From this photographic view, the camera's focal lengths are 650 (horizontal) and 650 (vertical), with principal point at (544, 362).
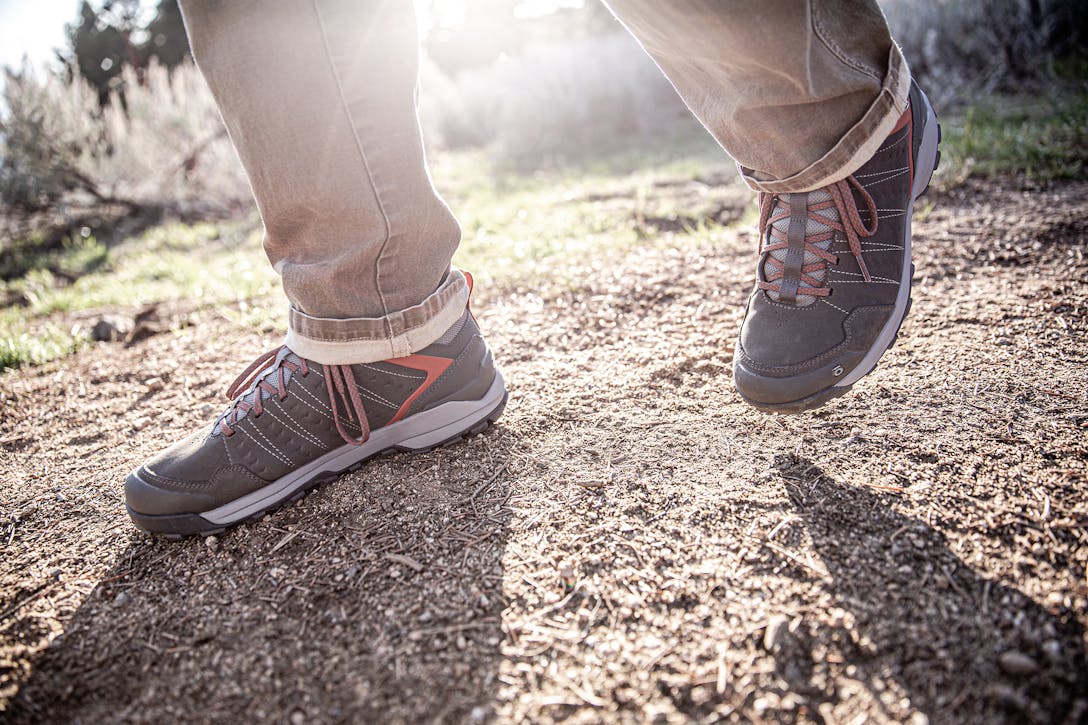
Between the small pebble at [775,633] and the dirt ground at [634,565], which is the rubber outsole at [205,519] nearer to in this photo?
the dirt ground at [634,565]

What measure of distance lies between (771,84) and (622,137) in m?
5.11

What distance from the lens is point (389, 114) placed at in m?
0.99

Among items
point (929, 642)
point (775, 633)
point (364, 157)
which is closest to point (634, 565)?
point (775, 633)

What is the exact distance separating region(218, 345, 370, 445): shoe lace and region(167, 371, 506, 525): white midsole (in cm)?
4

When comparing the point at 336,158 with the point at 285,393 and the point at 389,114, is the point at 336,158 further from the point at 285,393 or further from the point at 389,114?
the point at 285,393

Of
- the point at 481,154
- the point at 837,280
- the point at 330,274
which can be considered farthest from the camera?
the point at 481,154

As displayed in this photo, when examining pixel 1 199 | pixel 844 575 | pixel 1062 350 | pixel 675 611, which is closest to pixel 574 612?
pixel 675 611

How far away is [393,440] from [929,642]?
89cm

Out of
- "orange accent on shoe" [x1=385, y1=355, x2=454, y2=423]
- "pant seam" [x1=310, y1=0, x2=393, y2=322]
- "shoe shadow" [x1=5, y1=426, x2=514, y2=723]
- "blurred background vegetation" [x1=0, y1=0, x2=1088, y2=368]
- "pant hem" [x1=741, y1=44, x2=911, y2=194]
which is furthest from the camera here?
"blurred background vegetation" [x1=0, y1=0, x2=1088, y2=368]

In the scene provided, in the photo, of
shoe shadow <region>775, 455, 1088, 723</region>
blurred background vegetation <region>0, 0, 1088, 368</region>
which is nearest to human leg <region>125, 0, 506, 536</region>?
shoe shadow <region>775, 455, 1088, 723</region>

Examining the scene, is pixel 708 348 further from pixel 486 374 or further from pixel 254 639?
pixel 254 639

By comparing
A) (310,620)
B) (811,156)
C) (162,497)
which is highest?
(811,156)

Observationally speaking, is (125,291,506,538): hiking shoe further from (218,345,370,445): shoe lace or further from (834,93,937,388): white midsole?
(834,93,937,388): white midsole

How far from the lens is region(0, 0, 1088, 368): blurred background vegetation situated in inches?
109
